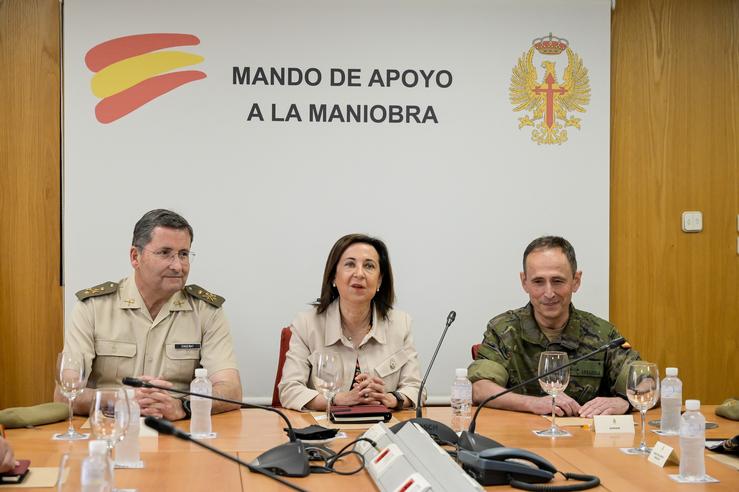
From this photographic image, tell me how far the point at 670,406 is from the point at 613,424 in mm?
206

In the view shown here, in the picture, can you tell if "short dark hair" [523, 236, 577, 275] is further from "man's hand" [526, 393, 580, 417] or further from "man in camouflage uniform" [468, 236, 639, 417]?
"man's hand" [526, 393, 580, 417]

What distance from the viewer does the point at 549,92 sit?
15.6ft

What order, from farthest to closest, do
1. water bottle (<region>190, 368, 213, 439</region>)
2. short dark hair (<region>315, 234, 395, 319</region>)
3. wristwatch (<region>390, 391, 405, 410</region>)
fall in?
1. short dark hair (<region>315, 234, 395, 319</region>)
2. wristwatch (<region>390, 391, 405, 410</region>)
3. water bottle (<region>190, 368, 213, 439</region>)

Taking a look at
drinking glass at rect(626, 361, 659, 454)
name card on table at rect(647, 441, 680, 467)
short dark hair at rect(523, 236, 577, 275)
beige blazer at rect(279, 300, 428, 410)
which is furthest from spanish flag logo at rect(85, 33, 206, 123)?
name card on table at rect(647, 441, 680, 467)

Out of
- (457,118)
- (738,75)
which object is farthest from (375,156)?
(738,75)

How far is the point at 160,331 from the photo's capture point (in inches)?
145

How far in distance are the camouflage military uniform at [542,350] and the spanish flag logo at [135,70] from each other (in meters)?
2.09

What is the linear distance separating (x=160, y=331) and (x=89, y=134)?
1337 mm

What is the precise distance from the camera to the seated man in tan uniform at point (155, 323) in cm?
361

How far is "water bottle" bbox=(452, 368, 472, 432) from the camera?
9.61 ft

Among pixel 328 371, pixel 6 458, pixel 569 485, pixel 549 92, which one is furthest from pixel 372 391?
pixel 549 92

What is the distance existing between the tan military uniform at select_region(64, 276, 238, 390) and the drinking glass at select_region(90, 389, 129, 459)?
A: 4.63 ft

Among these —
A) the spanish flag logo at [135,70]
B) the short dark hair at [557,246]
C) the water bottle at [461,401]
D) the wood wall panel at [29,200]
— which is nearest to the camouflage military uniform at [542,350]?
the short dark hair at [557,246]

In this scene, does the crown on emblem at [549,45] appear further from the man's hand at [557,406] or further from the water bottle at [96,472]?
the water bottle at [96,472]
